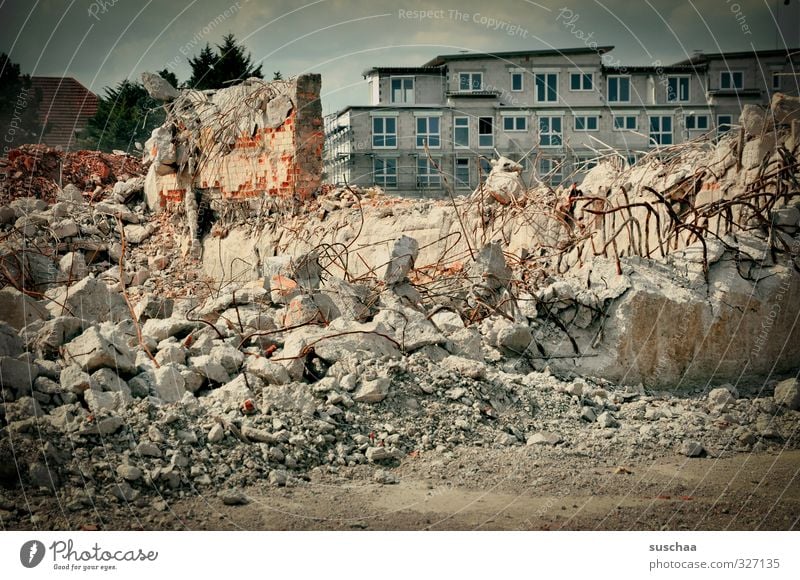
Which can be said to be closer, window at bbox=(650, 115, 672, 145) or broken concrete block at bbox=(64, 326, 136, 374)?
broken concrete block at bbox=(64, 326, 136, 374)

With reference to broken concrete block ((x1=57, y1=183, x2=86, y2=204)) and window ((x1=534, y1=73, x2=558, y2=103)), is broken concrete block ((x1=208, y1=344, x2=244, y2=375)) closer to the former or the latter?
broken concrete block ((x1=57, y1=183, x2=86, y2=204))

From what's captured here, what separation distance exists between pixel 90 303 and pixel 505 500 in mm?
3952

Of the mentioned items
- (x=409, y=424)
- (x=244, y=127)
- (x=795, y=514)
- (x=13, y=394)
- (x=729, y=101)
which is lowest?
(x=795, y=514)

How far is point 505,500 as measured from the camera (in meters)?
5.34

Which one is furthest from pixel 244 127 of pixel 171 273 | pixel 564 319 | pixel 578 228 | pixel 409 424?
pixel 409 424

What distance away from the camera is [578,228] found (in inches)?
380

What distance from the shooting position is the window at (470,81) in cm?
3250

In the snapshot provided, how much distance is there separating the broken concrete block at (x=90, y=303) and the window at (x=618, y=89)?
92.0ft

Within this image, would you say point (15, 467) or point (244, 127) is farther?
point (244, 127)

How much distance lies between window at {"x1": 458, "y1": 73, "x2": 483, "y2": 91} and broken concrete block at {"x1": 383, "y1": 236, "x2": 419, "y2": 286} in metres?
25.6

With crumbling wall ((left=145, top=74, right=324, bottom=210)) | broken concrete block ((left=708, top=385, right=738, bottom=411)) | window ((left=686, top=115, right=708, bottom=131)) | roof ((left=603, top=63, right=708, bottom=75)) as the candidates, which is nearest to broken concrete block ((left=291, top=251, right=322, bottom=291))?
broken concrete block ((left=708, top=385, right=738, bottom=411))

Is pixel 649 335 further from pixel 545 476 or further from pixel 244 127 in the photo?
pixel 244 127

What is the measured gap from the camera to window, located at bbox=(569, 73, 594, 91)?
3176cm

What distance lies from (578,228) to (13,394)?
240 inches
